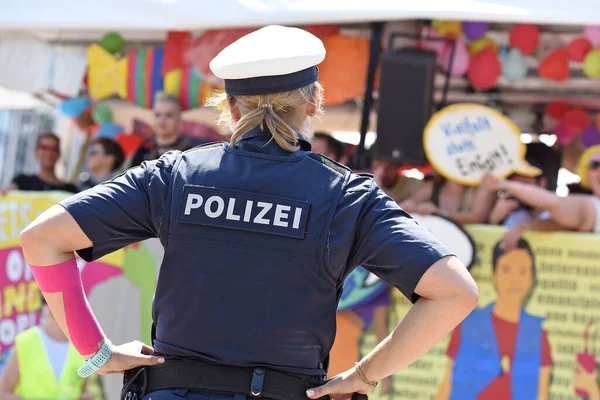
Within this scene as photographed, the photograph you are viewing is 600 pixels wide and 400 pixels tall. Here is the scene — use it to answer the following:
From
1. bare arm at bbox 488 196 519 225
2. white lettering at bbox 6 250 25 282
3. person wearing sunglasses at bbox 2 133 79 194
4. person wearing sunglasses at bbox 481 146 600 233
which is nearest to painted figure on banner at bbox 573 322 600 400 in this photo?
person wearing sunglasses at bbox 481 146 600 233

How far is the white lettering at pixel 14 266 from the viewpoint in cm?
529

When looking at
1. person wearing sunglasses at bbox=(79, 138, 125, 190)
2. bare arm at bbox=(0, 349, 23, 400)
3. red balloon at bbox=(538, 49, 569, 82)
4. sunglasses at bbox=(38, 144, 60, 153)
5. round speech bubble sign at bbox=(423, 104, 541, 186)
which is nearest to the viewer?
bare arm at bbox=(0, 349, 23, 400)

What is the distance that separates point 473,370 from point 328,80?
1867 mm

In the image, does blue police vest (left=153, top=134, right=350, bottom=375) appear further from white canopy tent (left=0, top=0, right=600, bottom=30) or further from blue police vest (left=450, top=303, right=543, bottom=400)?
white canopy tent (left=0, top=0, right=600, bottom=30)

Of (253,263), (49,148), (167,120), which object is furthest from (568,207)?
A: (49,148)

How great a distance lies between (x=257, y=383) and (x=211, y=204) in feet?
1.18

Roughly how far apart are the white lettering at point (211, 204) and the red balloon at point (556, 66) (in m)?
3.72

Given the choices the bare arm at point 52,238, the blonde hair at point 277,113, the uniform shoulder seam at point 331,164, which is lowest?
the bare arm at point 52,238

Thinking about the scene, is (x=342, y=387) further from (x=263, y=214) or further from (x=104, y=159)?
(x=104, y=159)

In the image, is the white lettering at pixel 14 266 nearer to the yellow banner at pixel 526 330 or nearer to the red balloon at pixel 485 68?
the yellow banner at pixel 526 330

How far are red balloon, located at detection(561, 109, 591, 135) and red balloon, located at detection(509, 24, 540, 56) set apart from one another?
1.34 meters

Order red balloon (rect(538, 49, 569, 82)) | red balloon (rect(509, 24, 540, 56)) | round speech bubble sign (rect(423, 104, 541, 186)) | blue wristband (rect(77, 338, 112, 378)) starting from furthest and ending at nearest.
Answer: red balloon (rect(538, 49, 569, 82)) < red balloon (rect(509, 24, 540, 56)) < round speech bubble sign (rect(423, 104, 541, 186)) < blue wristband (rect(77, 338, 112, 378))

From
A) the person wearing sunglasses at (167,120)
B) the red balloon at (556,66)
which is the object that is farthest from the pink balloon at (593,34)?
the person wearing sunglasses at (167,120)

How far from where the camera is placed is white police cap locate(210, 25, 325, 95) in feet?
5.91
